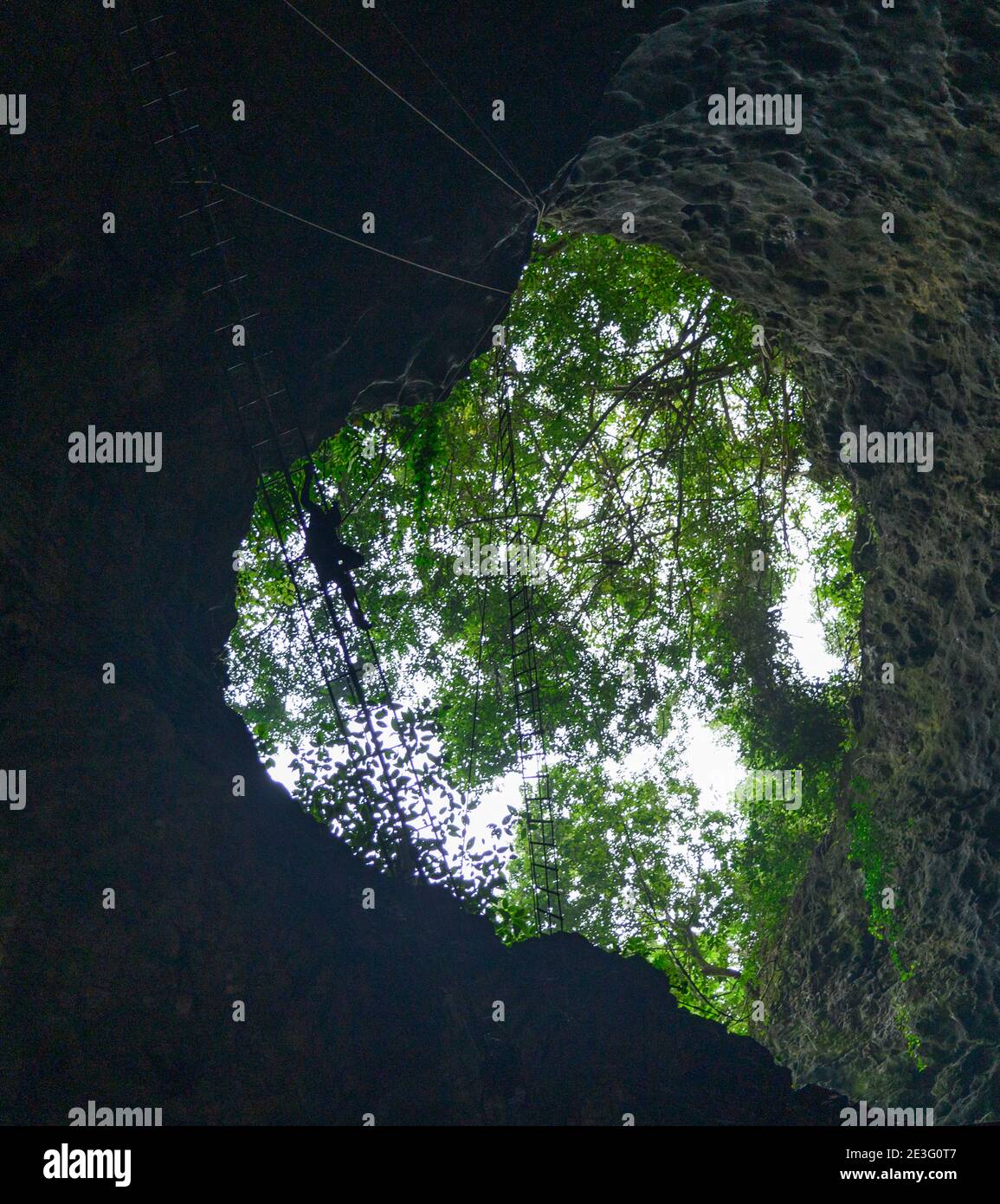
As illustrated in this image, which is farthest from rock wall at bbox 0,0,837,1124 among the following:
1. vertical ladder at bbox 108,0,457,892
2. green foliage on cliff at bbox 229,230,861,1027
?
green foliage on cliff at bbox 229,230,861,1027

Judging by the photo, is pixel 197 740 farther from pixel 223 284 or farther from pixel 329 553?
pixel 223 284

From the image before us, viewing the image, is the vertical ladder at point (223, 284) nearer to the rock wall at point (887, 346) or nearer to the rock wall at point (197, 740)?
the rock wall at point (197, 740)

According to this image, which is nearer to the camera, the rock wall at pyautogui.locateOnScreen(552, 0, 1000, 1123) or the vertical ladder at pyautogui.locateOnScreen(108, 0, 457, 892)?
the vertical ladder at pyautogui.locateOnScreen(108, 0, 457, 892)

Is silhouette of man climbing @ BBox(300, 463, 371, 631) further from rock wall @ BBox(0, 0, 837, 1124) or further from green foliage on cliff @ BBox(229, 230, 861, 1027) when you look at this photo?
green foliage on cliff @ BBox(229, 230, 861, 1027)

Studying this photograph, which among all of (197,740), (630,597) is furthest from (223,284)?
(630,597)

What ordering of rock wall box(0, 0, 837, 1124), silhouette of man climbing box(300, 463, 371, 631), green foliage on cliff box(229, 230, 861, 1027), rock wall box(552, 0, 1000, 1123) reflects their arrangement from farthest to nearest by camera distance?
green foliage on cliff box(229, 230, 861, 1027)
silhouette of man climbing box(300, 463, 371, 631)
rock wall box(552, 0, 1000, 1123)
rock wall box(0, 0, 837, 1124)
